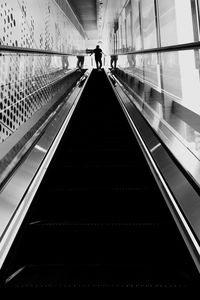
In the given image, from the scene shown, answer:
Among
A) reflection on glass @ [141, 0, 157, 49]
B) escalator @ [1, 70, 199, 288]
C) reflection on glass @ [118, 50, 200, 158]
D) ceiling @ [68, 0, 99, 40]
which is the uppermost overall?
ceiling @ [68, 0, 99, 40]

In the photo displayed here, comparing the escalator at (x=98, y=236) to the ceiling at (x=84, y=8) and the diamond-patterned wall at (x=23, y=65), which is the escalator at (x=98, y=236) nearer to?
the diamond-patterned wall at (x=23, y=65)

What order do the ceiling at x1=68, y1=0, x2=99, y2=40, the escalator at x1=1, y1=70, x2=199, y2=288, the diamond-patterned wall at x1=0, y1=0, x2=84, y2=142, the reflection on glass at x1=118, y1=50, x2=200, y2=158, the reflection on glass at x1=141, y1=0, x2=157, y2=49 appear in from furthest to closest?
1. the ceiling at x1=68, y1=0, x2=99, y2=40
2. the reflection on glass at x1=141, y1=0, x2=157, y2=49
3. the diamond-patterned wall at x1=0, y1=0, x2=84, y2=142
4. the reflection on glass at x1=118, y1=50, x2=200, y2=158
5. the escalator at x1=1, y1=70, x2=199, y2=288

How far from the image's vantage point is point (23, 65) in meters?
5.39

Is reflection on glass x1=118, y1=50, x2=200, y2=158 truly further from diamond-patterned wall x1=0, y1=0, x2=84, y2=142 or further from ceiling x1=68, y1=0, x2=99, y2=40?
ceiling x1=68, y1=0, x2=99, y2=40

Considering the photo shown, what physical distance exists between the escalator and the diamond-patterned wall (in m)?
1.00

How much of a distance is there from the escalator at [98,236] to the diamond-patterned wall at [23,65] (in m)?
1.00

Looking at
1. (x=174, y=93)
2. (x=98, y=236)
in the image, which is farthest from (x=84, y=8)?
(x=98, y=236)

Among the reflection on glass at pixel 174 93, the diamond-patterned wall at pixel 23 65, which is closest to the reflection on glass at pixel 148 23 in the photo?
the reflection on glass at pixel 174 93

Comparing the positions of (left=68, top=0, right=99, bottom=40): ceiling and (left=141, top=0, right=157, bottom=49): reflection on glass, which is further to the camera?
(left=68, top=0, right=99, bottom=40): ceiling

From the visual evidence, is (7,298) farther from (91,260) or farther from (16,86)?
(16,86)

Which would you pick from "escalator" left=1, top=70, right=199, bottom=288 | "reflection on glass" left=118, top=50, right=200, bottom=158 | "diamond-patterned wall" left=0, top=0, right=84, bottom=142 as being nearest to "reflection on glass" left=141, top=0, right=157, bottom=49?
"reflection on glass" left=118, top=50, right=200, bottom=158

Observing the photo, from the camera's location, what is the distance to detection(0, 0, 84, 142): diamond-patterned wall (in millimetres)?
4078

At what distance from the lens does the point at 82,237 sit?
7.61ft

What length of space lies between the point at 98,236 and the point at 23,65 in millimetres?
3669
